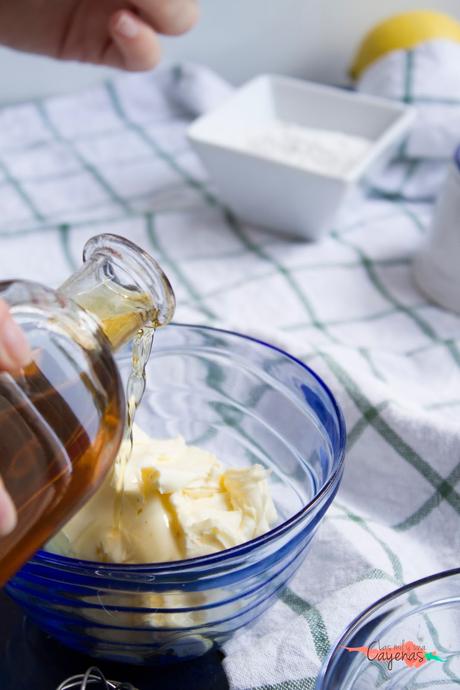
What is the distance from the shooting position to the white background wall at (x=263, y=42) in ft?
3.99

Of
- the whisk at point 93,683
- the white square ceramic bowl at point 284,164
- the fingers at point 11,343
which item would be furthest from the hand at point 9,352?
the white square ceramic bowl at point 284,164

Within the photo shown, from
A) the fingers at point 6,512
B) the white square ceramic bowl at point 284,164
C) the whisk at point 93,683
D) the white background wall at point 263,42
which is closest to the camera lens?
the fingers at point 6,512

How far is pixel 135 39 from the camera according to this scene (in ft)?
2.35

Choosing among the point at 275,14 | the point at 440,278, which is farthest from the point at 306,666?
the point at 275,14

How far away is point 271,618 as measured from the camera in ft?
1.69

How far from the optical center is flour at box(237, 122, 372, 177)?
945 millimetres

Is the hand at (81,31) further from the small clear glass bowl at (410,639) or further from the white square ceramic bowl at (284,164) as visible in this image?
the small clear glass bowl at (410,639)

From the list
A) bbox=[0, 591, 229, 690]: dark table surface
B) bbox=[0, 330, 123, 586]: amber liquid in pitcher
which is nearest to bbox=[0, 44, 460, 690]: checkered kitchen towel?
bbox=[0, 591, 229, 690]: dark table surface

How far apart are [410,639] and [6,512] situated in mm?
226

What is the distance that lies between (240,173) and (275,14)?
47 cm

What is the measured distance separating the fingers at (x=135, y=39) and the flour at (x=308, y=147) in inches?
8.6

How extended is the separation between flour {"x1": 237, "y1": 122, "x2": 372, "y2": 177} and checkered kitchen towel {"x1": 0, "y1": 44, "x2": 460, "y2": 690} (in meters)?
0.05

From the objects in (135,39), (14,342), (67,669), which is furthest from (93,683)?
(135,39)

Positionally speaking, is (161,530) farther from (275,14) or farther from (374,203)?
(275,14)
